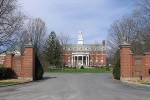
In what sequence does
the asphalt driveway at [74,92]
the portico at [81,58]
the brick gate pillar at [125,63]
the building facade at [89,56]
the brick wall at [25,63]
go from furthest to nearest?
the portico at [81,58] → the building facade at [89,56] → the brick wall at [25,63] → the brick gate pillar at [125,63] → the asphalt driveway at [74,92]

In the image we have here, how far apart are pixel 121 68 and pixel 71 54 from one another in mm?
99490

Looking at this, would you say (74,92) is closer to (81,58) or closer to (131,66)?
(131,66)

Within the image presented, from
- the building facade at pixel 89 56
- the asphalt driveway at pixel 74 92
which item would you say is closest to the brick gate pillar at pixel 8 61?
the asphalt driveway at pixel 74 92

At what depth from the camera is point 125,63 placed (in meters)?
25.9

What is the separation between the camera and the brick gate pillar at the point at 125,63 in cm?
2572

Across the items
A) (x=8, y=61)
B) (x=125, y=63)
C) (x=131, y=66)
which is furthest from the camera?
(x=8, y=61)

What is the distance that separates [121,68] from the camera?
2619 centimetres

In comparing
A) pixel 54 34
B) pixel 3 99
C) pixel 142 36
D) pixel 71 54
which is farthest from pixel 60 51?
pixel 3 99

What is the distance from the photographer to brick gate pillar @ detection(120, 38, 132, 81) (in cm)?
2572

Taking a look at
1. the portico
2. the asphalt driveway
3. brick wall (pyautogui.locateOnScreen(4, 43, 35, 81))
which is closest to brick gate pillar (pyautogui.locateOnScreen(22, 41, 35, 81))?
brick wall (pyautogui.locateOnScreen(4, 43, 35, 81))

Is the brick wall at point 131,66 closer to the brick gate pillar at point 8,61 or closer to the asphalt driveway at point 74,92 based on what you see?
A: the asphalt driveway at point 74,92

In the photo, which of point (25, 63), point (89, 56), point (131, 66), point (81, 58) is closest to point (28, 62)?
point (25, 63)

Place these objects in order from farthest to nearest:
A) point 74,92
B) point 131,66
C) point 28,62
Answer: point 28,62
point 131,66
point 74,92

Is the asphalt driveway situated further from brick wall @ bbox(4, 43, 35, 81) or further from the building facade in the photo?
the building facade
